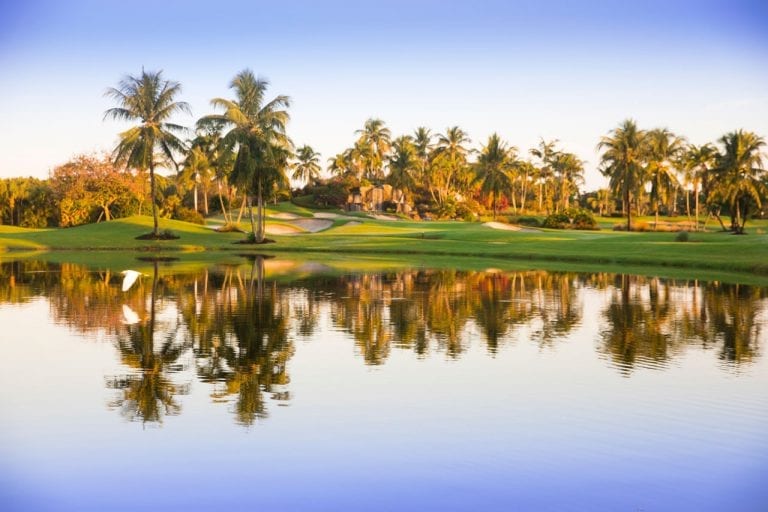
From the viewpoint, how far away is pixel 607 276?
34.6 meters

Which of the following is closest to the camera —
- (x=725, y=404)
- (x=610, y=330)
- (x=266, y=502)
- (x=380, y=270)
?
(x=266, y=502)

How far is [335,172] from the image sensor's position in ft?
424

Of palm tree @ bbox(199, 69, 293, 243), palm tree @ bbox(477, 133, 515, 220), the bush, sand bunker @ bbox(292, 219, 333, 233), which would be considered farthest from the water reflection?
palm tree @ bbox(477, 133, 515, 220)

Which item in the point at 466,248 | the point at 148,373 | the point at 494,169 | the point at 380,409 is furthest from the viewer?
the point at 494,169

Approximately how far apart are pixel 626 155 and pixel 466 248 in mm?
42376

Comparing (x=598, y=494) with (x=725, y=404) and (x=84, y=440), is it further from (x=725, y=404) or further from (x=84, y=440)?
(x=84, y=440)

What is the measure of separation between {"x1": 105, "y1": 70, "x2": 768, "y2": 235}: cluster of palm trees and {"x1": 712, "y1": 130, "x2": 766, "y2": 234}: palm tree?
0.10 metres

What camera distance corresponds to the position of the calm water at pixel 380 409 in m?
8.21

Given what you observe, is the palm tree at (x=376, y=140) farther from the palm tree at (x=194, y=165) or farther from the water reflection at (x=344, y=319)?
the water reflection at (x=344, y=319)

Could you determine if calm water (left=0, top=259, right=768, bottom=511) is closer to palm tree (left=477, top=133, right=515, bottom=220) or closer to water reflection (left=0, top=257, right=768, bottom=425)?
water reflection (left=0, top=257, right=768, bottom=425)

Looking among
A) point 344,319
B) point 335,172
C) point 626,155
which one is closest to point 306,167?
point 335,172

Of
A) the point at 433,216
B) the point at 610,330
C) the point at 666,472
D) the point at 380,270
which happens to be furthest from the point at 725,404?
the point at 433,216

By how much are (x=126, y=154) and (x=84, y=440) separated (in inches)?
2223

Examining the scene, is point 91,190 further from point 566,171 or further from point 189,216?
point 566,171
